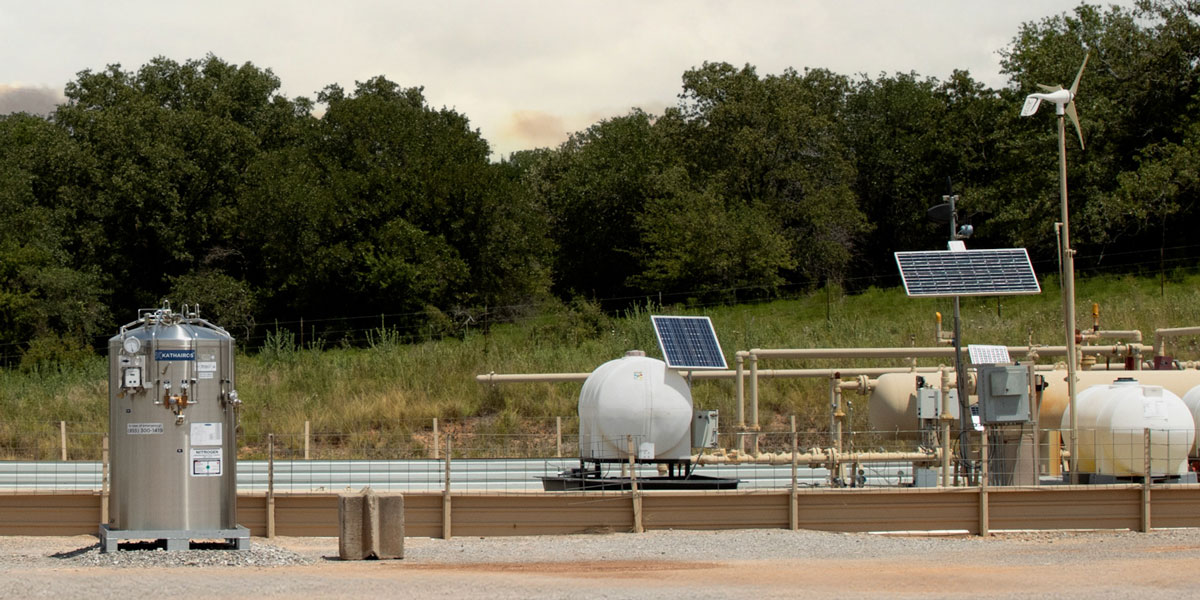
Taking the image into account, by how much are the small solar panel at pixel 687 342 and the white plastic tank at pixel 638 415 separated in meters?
0.32

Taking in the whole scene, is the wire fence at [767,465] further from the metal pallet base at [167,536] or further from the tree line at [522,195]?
the tree line at [522,195]

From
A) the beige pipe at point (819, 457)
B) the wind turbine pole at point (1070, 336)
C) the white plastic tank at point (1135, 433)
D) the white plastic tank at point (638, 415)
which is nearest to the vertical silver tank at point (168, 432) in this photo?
the white plastic tank at point (638, 415)

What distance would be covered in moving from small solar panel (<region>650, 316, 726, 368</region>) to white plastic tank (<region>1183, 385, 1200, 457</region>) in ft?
25.6

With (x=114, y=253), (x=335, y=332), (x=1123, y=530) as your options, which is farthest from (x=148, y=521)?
(x=114, y=253)

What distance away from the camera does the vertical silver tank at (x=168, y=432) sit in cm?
1614

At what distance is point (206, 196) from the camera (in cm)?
6034

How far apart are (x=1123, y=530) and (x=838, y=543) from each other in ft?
15.4

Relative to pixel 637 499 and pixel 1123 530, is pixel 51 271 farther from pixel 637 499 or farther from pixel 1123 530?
pixel 1123 530

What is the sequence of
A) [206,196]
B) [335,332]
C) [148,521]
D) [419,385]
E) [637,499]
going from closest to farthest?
[148,521]
[637,499]
[419,385]
[335,332]
[206,196]

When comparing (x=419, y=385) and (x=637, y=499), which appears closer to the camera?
(x=637, y=499)

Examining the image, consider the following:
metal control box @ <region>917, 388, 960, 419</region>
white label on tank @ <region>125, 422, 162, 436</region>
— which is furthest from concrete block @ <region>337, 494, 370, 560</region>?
metal control box @ <region>917, 388, 960, 419</region>

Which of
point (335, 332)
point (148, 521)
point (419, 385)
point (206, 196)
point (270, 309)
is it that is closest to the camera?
point (148, 521)

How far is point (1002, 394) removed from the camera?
20562mm

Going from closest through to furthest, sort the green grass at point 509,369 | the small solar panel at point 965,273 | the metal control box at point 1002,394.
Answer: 1. the metal control box at point 1002,394
2. the small solar panel at point 965,273
3. the green grass at point 509,369
